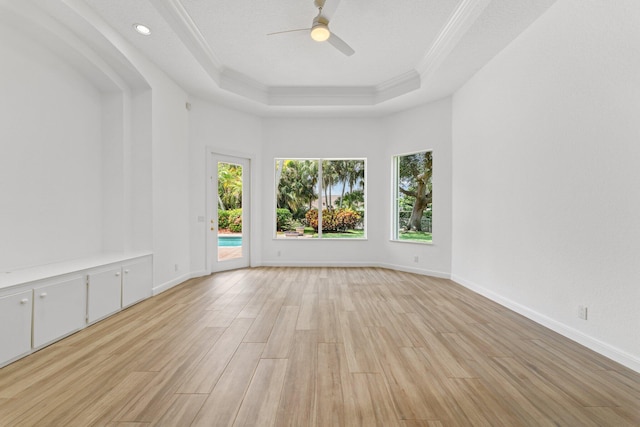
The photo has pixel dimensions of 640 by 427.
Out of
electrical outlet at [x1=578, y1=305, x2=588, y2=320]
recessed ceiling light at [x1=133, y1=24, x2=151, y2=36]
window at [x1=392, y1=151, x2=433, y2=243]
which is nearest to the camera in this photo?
electrical outlet at [x1=578, y1=305, x2=588, y2=320]

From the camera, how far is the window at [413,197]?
5.32 meters

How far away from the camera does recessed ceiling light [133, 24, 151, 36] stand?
3108mm

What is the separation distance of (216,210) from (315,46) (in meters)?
3.17

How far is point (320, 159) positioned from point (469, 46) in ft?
10.6

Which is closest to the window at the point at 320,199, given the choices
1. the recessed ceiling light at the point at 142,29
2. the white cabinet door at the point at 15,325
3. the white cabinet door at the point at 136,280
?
the white cabinet door at the point at 136,280

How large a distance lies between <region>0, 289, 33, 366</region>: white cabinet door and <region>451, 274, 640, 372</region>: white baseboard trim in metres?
4.46

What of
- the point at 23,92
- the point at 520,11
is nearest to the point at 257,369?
the point at 23,92

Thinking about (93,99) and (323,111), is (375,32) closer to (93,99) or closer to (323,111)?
(323,111)

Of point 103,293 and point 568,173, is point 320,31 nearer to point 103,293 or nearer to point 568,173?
point 568,173

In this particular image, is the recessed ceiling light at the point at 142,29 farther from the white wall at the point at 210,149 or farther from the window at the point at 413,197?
the window at the point at 413,197

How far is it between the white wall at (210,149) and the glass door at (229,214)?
14cm

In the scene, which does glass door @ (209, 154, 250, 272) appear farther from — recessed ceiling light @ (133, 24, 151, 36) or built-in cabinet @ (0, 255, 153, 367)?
recessed ceiling light @ (133, 24, 151, 36)

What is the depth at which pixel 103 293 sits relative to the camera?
3014 mm

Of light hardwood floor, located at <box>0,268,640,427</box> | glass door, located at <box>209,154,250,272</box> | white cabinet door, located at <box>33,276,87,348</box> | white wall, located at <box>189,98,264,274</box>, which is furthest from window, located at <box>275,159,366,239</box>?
white cabinet door, located at <box>33,276,87,348</box>
